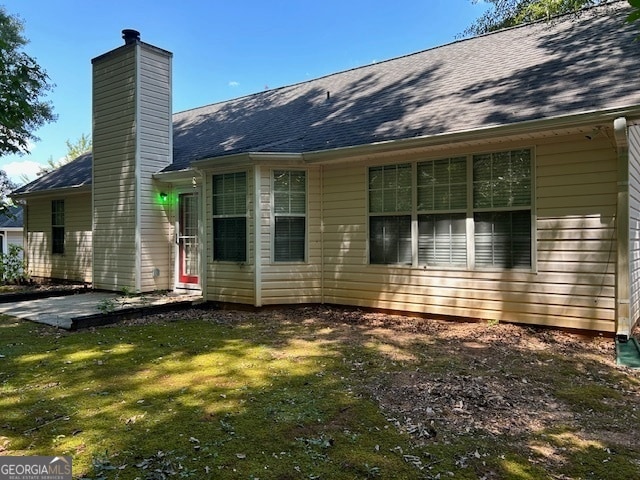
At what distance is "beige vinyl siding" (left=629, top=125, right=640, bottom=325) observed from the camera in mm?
5344

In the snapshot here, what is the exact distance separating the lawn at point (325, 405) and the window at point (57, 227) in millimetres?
6950

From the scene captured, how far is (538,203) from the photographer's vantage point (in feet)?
18.1

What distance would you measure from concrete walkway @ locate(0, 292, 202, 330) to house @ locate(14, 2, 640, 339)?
637 mm

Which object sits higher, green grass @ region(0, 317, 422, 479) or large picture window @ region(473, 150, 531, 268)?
large picture window @ region(473, 150, 531, 268)

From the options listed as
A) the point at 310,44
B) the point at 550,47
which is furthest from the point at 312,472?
the point at 310,44

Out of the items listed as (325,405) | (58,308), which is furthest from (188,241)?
(325,405)

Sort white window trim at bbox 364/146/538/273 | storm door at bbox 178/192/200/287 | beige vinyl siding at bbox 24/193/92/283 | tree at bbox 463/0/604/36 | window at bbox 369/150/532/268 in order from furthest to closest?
beige vinyl siding at bbox 24/193/92/283, tree at bbox 463/0/604/36, storm door at bbox 178/192/200/287, window at bbox 369/150/532/268, white window trim at bbox 364/146/538/273

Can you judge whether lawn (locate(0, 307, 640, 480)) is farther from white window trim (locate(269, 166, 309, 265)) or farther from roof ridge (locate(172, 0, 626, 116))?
roof ridge (locate(172, 0, 626, 116))

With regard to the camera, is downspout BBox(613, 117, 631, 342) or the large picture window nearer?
downspout BBox(613, 117, 631, 342)

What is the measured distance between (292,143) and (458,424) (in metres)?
5.66

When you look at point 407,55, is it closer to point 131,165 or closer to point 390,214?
point 390,214

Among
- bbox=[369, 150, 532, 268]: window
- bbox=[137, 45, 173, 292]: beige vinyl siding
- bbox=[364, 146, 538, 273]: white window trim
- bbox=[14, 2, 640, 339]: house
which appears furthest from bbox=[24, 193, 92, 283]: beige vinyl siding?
bbox=[369, 150, 532, 268]: window

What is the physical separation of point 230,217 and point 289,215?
1103 millimetres

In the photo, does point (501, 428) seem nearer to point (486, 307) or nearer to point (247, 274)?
point (486, 307)
